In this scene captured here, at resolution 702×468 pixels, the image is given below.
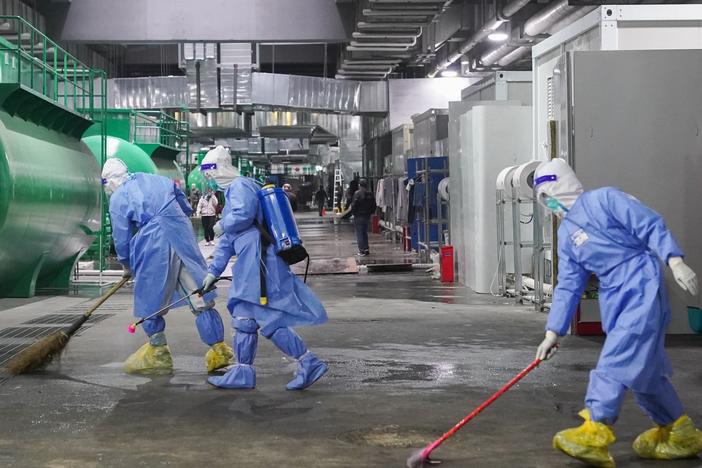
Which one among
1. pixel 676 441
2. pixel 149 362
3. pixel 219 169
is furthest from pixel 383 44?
pixel 676 441

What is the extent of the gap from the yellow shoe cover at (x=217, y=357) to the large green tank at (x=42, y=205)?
448 centimetres

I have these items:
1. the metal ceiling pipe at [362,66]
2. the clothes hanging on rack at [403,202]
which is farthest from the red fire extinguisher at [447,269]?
the metal ceiling pipe at [362,66]

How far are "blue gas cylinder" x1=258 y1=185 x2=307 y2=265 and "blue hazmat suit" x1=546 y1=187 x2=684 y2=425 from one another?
2438 mm

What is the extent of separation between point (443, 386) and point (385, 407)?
87 centimetres

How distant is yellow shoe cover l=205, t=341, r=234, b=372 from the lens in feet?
27.6

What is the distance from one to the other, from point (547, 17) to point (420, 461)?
14.5 metres

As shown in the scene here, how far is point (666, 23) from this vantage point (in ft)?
37.6

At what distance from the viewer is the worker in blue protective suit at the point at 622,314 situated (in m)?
5.25

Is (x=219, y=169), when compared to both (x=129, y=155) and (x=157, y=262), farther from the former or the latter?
(x=129, y=155)

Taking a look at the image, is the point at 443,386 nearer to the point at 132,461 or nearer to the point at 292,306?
the point at 292,306

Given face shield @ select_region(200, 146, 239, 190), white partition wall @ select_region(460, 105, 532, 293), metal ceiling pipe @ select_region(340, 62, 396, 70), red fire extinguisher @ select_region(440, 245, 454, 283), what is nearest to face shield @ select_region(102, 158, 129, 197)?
face shield @ select_region(200, 146, 239, 190)

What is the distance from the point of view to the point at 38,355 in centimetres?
825

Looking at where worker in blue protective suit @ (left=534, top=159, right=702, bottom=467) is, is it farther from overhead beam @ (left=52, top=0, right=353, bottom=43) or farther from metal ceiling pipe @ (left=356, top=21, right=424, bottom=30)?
overhead beam @ (left=52, top=0, right=353, bottom=43)

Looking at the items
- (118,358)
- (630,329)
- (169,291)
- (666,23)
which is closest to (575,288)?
(630,329)
